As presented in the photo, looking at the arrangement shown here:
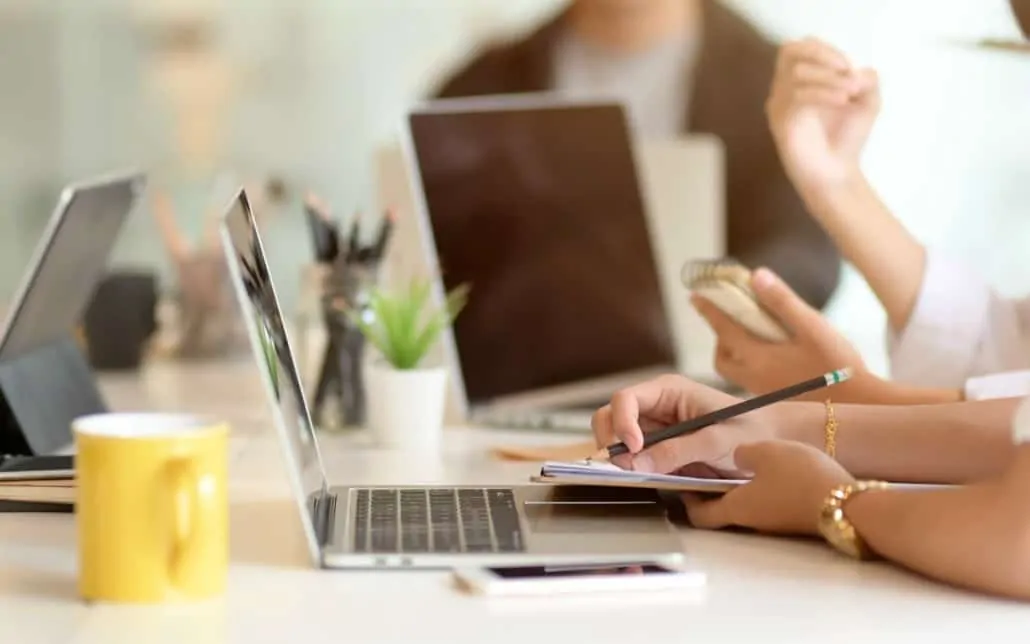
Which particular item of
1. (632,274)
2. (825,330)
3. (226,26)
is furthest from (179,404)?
(226,26)

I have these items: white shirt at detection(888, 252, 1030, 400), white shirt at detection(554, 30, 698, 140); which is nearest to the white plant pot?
white shirt at detection(888, 252, 1030, 400)

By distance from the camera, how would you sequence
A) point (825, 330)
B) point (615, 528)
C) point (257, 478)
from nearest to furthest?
point (615, 528) < point (257, 478) < point (825, 330)

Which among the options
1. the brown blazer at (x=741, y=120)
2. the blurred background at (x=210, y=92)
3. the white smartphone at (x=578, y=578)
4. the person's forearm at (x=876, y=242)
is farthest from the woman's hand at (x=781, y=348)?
the blurred background at (x=210, y=92)

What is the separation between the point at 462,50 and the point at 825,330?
1.63m

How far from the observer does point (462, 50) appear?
2.67 metres

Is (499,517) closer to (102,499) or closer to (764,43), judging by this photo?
(102,499)

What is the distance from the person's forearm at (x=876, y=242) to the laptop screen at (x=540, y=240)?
30 cm

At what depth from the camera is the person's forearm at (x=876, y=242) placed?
1.31m

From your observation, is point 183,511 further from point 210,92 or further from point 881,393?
point 210,92

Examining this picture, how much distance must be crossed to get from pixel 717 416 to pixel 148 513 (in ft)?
1.40

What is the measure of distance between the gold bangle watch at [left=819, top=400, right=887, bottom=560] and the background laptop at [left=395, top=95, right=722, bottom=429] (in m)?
0.51

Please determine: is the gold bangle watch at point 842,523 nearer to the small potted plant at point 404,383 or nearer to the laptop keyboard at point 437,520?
the laptop keyboard at point 437,520

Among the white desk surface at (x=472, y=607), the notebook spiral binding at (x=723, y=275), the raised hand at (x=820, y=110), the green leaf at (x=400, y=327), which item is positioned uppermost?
the raised hand at (x=820, y=110)

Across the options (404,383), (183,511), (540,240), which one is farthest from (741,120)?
(183,511)
